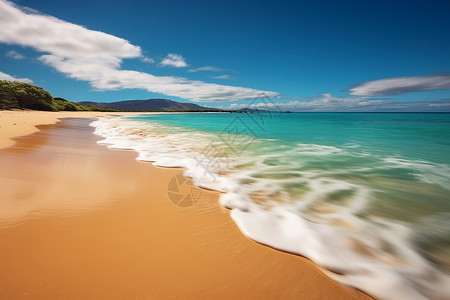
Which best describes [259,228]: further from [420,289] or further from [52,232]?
[52,232]

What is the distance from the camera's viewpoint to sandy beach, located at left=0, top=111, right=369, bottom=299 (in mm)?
1379

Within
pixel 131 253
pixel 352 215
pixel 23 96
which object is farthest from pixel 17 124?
pixel 23 96

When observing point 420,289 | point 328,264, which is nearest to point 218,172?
point 328,264

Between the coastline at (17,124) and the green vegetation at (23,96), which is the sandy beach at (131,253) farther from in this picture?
the green vegetation at (23,96)

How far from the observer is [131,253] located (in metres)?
1.69

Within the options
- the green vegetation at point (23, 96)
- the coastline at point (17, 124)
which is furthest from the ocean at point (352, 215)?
the green vegetation at point (23, 96)

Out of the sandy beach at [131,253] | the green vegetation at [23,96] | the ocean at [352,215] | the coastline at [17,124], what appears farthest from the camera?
the green vegetation at [23,96]

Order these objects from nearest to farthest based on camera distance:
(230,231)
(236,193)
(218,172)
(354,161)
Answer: (230,231) < (236,193) < (218,172) < (354,161)

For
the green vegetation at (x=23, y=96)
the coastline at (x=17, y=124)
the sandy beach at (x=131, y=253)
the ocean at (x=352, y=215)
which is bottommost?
the ocean at (x=352, y=215)

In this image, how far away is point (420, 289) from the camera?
64.0 inches

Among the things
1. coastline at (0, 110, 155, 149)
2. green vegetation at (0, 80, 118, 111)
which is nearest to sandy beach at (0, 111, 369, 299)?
coastline at (0, 110, 155, 149)

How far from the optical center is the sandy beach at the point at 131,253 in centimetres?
138

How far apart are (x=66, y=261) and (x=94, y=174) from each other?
95.3 inches

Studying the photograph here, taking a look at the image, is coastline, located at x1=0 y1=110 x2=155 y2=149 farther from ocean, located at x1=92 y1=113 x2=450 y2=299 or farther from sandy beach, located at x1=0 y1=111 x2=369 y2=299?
ocean, located at x1=92 y1=113 x2=450 y2=299
